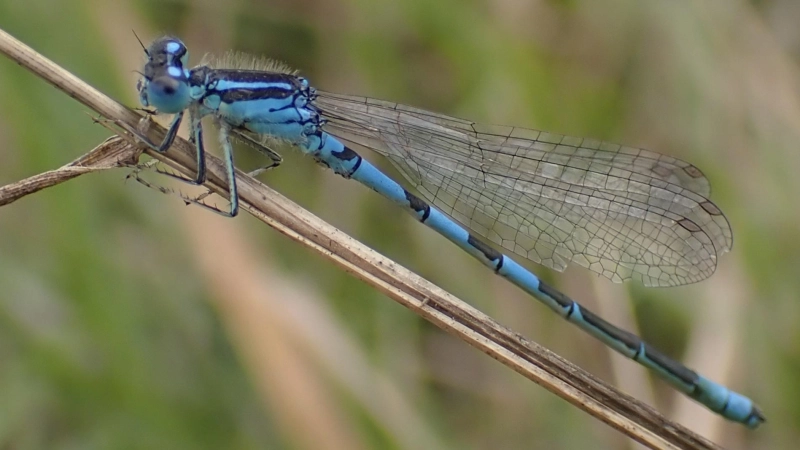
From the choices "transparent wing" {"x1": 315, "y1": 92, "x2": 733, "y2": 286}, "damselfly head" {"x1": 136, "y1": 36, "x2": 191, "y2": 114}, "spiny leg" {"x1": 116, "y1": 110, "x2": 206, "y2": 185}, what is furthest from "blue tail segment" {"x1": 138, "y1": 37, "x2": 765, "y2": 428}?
"spiny leg" {"x1": 116, "y1": 110, "x2": 206, "y2": 185}

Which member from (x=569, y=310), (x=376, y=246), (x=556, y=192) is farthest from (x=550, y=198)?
(x=376, y=246)

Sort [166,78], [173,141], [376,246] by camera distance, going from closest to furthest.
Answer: [173,141], [166,78], [376,246]

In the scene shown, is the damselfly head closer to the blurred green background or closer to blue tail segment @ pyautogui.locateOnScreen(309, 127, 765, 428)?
the blurred green background

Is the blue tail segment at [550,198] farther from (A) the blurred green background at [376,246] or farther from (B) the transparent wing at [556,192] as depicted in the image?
(A) the blurred green background at [376,246]

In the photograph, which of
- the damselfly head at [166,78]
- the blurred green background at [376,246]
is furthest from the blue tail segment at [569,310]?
the damselfly head at [166,78]

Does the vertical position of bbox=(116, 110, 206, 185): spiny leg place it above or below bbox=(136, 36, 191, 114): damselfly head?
below

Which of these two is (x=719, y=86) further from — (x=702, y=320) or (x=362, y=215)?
(x=362, y=215)

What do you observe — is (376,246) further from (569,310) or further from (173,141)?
(173,141)

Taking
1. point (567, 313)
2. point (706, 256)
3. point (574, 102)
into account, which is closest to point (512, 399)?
point (567, 313)
